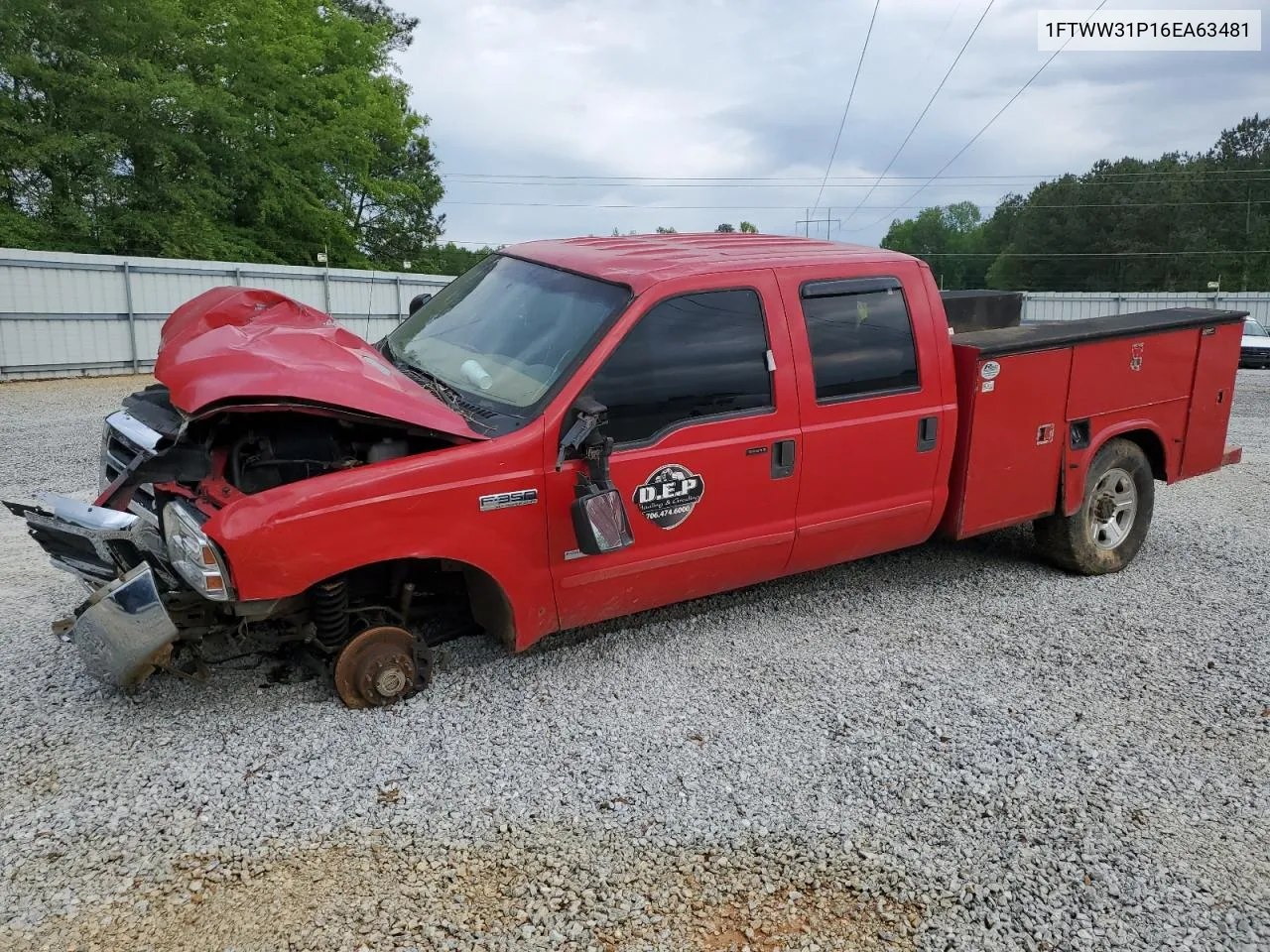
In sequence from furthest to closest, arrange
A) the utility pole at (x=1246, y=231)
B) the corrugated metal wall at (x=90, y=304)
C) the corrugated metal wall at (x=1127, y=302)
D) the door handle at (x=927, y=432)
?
1. the utility pole at (x=1246, y=231)
2. the corrugated metal wall at (x=1127, y=302)
3. the corrugated metal wall at (x=90, y=304)
4. the door handle at (x=927, y=432)

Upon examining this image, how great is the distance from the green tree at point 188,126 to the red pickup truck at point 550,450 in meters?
21.2

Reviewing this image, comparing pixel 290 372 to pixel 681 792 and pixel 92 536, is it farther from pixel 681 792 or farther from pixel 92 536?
pixel 681 792

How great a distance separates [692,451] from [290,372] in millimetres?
1720

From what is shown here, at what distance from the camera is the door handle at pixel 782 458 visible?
4.38 metres

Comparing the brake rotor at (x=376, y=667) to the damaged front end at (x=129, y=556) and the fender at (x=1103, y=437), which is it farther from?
the fender at (x=1103, y=437)

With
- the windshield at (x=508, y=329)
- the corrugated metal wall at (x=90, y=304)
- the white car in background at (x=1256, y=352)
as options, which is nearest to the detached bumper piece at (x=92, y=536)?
the windshield at (x=508, y=329)

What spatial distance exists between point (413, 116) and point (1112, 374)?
36592 millimetres

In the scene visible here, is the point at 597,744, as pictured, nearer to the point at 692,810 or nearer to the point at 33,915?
the point at 692,810

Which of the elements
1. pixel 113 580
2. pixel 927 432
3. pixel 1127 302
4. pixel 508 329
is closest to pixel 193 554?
pixel 113 580

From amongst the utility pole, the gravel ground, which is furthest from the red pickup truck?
the utility pole

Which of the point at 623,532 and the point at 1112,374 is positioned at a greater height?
the point at 1112,374

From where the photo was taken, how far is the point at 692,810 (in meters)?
3.29

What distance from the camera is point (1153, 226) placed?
219 ft

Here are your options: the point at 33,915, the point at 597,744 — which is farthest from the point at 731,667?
the point at 33,915
